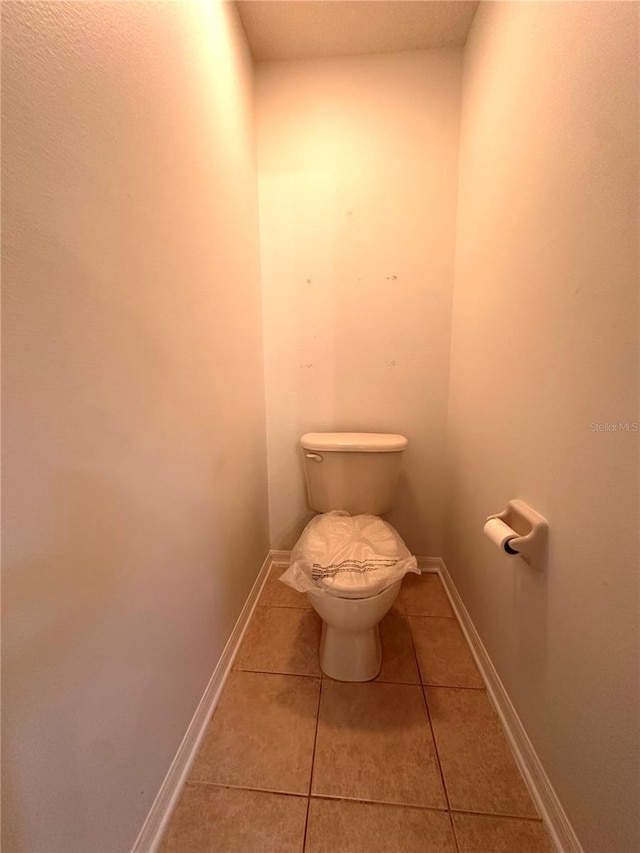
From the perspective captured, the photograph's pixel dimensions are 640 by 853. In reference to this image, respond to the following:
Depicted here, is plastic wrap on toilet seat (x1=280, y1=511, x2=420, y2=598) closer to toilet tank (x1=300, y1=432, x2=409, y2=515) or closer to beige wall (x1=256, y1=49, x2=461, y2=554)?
toilet tank (x1=300, y1=432, x2=409, y2=515)

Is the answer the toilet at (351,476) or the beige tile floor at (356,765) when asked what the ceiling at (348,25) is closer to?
the toilet at (351,476)

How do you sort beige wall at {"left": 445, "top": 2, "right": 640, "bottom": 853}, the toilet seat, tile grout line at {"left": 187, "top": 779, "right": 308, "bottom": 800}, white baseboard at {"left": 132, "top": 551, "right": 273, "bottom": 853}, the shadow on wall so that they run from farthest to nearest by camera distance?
the toilet seat < tile grout line at {"left": 187, "top": 779, "right": 308, "bottom": 800} < white baseboard at {"left": 132, "top": 551, "right": 273, "bottom": 853} < beige wall at {"left": 445, "top": 2, "right": 640, "bottom": 853} < the shadow on wall

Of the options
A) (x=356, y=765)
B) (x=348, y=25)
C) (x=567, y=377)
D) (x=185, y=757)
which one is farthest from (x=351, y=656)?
(x=348, y=25)

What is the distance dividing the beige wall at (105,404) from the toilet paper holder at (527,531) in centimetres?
84

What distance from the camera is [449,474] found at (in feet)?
4.97

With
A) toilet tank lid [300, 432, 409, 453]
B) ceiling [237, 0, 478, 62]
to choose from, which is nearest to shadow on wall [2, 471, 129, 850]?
toilet tank lid [300, 432, 409, 453]

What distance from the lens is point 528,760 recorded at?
2.69 ft

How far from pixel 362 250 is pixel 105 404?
126 centimetres

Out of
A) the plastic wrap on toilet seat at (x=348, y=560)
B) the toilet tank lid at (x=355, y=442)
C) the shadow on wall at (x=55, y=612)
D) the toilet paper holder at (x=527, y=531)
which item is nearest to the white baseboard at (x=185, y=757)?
the shadow on wall at (x=55, y=612)

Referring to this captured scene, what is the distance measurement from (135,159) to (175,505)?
0.74 m

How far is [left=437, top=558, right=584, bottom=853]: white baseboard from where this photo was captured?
2.29 ft

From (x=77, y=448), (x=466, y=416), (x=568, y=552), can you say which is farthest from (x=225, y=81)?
(x=568, y=552)

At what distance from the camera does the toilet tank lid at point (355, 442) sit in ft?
4.49

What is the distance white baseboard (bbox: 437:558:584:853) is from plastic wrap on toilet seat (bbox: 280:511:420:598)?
425 millimetres
